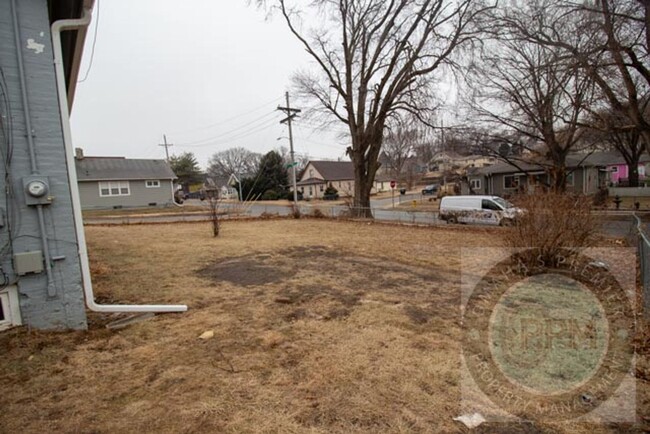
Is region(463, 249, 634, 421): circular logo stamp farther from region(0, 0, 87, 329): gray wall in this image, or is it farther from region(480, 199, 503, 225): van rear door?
region(480, 199, 503, 225): van rear door

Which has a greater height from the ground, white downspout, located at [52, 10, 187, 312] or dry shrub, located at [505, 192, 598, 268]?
white downspout, located at [52, 10, 187, 312]

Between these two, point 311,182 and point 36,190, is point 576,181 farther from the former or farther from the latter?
point 36,190

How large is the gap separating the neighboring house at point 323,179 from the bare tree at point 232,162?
2025 centimetres

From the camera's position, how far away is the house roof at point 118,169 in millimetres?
26781

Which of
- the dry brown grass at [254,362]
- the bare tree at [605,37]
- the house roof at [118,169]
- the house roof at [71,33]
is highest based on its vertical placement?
the bare tree at [605,37]

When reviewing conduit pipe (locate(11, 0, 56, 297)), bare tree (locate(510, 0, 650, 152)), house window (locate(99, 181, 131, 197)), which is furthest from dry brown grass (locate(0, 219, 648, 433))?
house window (locate(99, 181, 131, 197))

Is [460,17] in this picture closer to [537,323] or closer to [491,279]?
[491,279]

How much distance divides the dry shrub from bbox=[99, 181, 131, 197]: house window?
1209 inches

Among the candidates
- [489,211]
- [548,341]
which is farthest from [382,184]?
[548,341]

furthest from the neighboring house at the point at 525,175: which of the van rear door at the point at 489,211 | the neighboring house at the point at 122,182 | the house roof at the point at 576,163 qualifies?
the neighboring house at the point at 122,182

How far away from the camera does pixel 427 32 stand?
15.0 m

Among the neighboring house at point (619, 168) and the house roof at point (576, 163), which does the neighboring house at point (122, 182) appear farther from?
the neighboring house at point (619, 168)

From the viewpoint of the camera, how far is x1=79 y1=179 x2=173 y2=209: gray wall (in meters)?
26.4

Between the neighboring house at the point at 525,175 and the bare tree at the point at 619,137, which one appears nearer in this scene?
the bare tree at the point at 619,137
